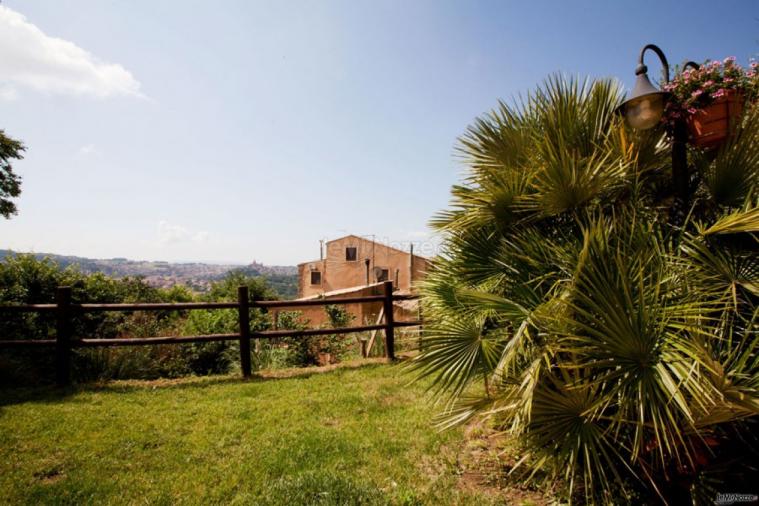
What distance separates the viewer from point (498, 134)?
3.61 m

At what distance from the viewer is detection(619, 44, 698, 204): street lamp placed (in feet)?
8.59

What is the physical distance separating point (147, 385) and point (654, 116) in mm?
6861

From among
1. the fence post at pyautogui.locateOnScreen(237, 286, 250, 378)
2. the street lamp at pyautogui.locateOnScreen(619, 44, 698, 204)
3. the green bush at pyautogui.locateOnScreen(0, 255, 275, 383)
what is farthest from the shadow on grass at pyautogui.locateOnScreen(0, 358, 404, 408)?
the street lamp at pyautogui.locateOnScreen(619, 44, 698, 204)

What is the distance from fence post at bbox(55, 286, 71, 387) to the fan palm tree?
5.46m

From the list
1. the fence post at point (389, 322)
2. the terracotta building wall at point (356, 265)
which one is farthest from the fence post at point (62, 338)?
the terracotta building wall at point (356, 265)

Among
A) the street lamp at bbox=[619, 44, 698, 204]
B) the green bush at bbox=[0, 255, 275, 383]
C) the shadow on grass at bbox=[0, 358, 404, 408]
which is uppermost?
the street lamp at bbox=[619, 44, 698, 204]

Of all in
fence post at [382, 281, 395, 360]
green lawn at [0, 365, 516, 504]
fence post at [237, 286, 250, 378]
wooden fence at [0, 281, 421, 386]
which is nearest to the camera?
green lawn at [0, 365, 516, 504]

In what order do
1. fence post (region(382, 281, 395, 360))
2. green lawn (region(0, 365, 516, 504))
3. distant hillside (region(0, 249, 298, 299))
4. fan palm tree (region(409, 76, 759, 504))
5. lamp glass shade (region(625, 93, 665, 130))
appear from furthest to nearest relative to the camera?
1. distant hillside (region(0, 249, 298, 299))
2. fence post (region(382, 281, 395, 360))
3. green lawn (region(0, 365, 516, 504))
4. lamp glass shade (region(625, 93, 665, 130))
5. fan palm tree (region(409, 76, 759, 504))

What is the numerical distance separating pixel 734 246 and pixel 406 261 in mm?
27848

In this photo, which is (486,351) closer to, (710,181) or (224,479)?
(710,181)

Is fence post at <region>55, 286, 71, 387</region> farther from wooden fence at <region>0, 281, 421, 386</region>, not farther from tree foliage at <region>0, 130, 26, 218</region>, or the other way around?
tree foliage at <region>0, 130, 26, 218</region>

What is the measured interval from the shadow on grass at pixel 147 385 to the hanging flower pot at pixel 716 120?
5.25 meters

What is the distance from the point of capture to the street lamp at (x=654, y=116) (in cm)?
262

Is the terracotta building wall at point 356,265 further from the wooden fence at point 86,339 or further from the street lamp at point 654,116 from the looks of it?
the street lamp at point 654,116
